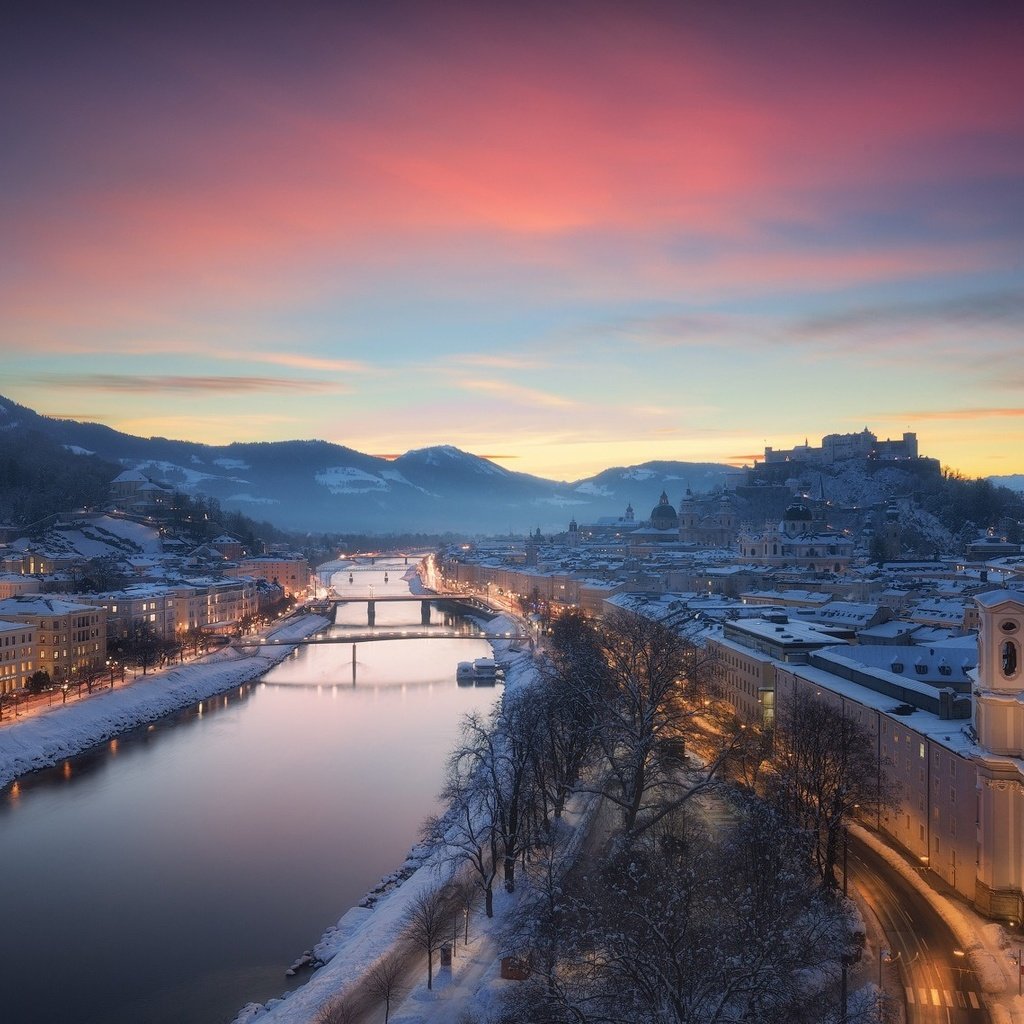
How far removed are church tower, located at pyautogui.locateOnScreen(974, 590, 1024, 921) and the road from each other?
0.96 m

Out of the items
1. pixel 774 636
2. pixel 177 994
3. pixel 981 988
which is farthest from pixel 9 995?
pixel 774 636

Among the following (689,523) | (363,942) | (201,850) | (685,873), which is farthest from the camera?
(689,523)

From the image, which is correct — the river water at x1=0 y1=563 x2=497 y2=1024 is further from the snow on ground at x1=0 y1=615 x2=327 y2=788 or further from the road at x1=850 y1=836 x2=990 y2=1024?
the road at x1=850 y1=836 x2=990 y2=1024

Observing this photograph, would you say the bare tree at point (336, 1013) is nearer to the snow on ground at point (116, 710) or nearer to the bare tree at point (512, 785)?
the bare tree at point (512, 785)

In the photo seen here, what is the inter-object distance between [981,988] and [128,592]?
136ft

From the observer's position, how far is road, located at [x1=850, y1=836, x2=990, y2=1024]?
10.6m

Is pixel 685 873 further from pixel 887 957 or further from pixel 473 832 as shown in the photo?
pixel 473 832

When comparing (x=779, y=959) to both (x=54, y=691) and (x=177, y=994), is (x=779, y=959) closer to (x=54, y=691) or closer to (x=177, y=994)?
(x=177, y=994)

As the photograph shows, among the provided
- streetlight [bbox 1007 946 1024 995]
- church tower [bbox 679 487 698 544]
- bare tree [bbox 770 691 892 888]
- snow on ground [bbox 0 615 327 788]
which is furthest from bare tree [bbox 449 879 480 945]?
church tower [bbox 679 487 698 544]

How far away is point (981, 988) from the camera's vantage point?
36.4 ft

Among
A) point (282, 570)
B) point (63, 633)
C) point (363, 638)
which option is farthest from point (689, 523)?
point (63, 633)

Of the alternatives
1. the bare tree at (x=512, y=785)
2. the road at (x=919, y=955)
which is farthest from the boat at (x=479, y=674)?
the road at (x=919, y=955)

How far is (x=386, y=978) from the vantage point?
12141mm

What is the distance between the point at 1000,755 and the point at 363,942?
928cm
